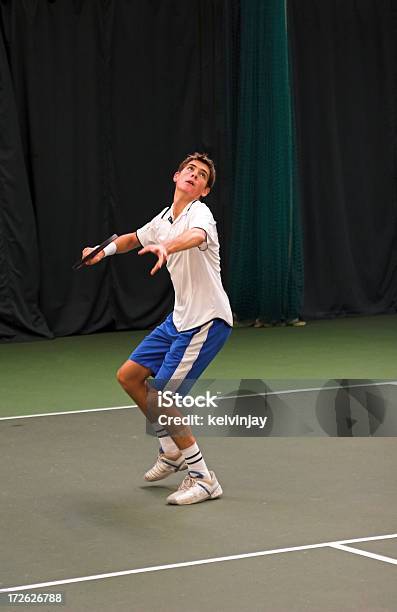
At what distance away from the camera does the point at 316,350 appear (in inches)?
360

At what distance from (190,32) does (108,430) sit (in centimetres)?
505

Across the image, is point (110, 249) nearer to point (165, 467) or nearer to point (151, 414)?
point (151, 414)

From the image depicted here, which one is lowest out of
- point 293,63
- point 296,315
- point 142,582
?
point 296,315

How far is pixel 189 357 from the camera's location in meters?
5.01

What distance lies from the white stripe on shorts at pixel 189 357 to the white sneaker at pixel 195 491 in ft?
1.26

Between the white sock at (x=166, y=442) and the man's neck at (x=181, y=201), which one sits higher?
the man's neck at (x=181, y=201)

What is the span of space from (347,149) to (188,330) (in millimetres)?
6537

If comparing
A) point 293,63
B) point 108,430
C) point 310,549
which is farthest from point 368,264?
point 310,549

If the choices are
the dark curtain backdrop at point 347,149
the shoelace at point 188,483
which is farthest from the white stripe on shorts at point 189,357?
the dark curtain backdrop at point 347,149

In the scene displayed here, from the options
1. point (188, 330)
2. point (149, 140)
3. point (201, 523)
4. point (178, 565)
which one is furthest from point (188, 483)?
point (149, 140)

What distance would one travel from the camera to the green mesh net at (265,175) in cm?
1027

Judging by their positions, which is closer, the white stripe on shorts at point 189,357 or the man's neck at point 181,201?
the white stripe on shorts at point 189,357

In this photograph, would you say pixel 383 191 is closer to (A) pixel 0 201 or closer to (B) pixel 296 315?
(B) pixel 296 315

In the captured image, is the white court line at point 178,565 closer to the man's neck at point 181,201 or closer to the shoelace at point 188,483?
the shoelace at point 188,483
